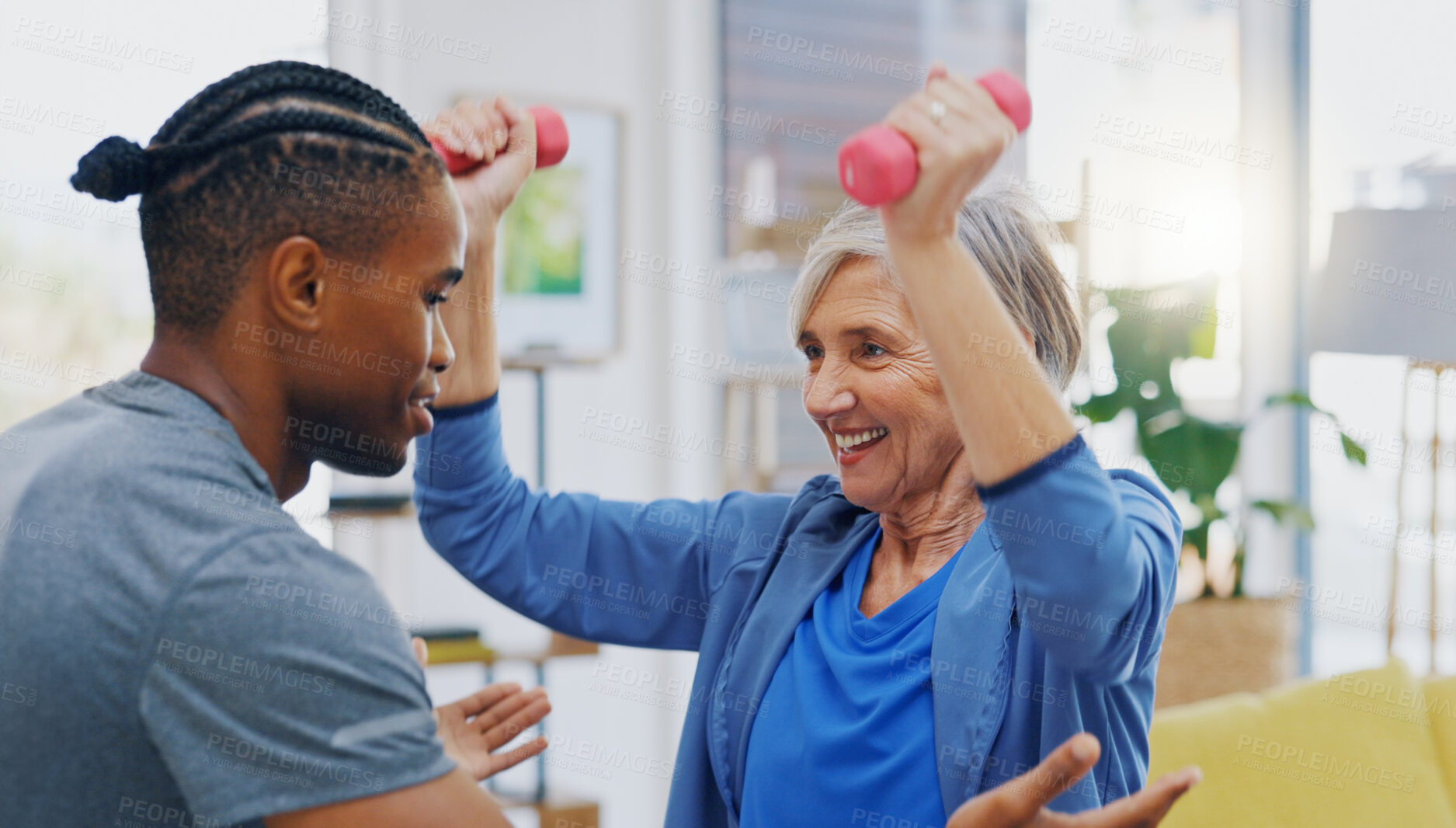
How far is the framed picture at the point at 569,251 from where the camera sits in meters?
3.67

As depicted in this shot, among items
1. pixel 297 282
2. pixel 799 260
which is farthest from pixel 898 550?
pixel 799 260

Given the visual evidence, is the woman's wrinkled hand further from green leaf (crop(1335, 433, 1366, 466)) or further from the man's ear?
green leaf (crop(1335, 433, 1366, 466))

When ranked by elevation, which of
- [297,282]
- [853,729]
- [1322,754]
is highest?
[297,282]

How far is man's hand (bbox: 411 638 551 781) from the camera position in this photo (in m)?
1.12

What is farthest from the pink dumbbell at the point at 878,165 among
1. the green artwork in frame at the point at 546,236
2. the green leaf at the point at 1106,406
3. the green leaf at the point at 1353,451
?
the green artwork in frame at the point at 546,236

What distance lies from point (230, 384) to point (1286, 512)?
2.84 metres

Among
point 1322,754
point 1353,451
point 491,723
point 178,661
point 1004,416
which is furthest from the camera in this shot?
point 1353,451

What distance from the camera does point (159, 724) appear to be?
682mm

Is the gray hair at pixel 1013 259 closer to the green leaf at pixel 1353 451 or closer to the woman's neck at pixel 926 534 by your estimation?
the woman's neck at pixel 926 534

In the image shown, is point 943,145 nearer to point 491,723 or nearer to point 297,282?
point 297,282

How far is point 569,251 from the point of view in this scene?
3.73m

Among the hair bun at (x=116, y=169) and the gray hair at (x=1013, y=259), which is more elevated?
the hair bun at (x=116, y=169)

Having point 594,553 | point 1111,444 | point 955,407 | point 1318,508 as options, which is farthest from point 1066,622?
point 1318,508

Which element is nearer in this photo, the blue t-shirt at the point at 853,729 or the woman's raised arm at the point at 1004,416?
the woman's raised arm at the point at 1004,416
